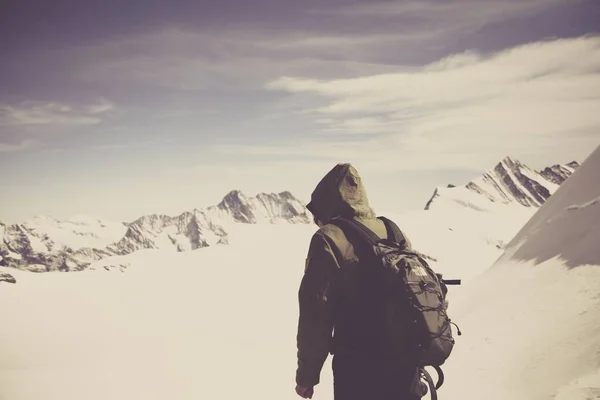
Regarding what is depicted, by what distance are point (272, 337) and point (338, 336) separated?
57.3 feet

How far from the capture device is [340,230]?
313 centimetres

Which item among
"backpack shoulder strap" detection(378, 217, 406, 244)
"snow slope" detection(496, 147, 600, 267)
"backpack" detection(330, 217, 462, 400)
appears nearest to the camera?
"backpack" detection(330, 217, 462, 400)

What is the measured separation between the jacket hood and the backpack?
1.11 ft

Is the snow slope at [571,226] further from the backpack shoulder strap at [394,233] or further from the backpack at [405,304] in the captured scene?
the backpack at [405,304]

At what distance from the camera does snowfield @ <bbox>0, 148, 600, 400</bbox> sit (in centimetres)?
808

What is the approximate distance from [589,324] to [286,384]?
23.6ft

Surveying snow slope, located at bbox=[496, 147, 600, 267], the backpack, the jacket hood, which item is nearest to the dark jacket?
the backpack

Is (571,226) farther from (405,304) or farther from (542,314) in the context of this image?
(405,304)

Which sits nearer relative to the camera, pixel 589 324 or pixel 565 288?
pixel 589 324

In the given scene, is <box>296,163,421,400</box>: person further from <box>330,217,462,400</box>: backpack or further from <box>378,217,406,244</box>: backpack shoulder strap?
<box>378,217,406,244</box>: backpack shoulder strap

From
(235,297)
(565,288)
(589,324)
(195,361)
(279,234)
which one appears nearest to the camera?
(589,324)

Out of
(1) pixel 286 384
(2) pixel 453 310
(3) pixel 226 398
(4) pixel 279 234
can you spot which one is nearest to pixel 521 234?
(2) pixel 453 310

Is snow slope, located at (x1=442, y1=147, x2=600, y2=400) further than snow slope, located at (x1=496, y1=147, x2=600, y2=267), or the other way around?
snow slope, located at (x1=496, y1=147, x2=600, y2=267)

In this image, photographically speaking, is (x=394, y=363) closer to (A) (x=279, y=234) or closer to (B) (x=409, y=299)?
(B) (x=409, y=299)
